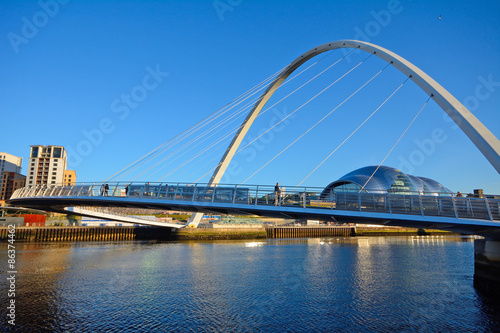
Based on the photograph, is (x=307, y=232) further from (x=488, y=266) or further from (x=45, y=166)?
(x=45, y=166)

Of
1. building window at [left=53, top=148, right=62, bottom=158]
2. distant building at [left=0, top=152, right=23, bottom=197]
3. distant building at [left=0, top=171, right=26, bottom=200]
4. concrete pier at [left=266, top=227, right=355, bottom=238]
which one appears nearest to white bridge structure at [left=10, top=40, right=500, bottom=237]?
concrete pier at [left=266, top=227, right=355, bottom=238]

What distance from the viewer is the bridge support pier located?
57.0 ft

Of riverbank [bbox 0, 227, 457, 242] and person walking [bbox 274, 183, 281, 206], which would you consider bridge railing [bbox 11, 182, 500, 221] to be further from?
riverbank [bbox 0, 227, 457, 242]

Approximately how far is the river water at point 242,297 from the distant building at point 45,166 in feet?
377

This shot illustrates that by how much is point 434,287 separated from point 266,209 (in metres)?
12.0

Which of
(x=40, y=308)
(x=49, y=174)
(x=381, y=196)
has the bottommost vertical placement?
(x=40, y=308)

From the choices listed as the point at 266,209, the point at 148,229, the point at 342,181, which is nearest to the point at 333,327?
the point at 266,209

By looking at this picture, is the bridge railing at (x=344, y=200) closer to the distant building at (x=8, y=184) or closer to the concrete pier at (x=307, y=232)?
the concrete pier at (x=307, y=232)

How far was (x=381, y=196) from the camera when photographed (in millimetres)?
15062

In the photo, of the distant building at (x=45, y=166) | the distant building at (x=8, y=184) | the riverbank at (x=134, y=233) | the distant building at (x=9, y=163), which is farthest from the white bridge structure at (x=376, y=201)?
the distant building at (x=9, y=163)

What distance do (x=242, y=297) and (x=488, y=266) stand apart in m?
13.0

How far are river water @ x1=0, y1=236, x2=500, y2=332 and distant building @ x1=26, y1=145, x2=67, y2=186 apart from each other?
114838mm

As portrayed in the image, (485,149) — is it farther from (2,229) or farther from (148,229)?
(2,229)

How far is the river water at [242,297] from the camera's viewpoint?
13734 mm
